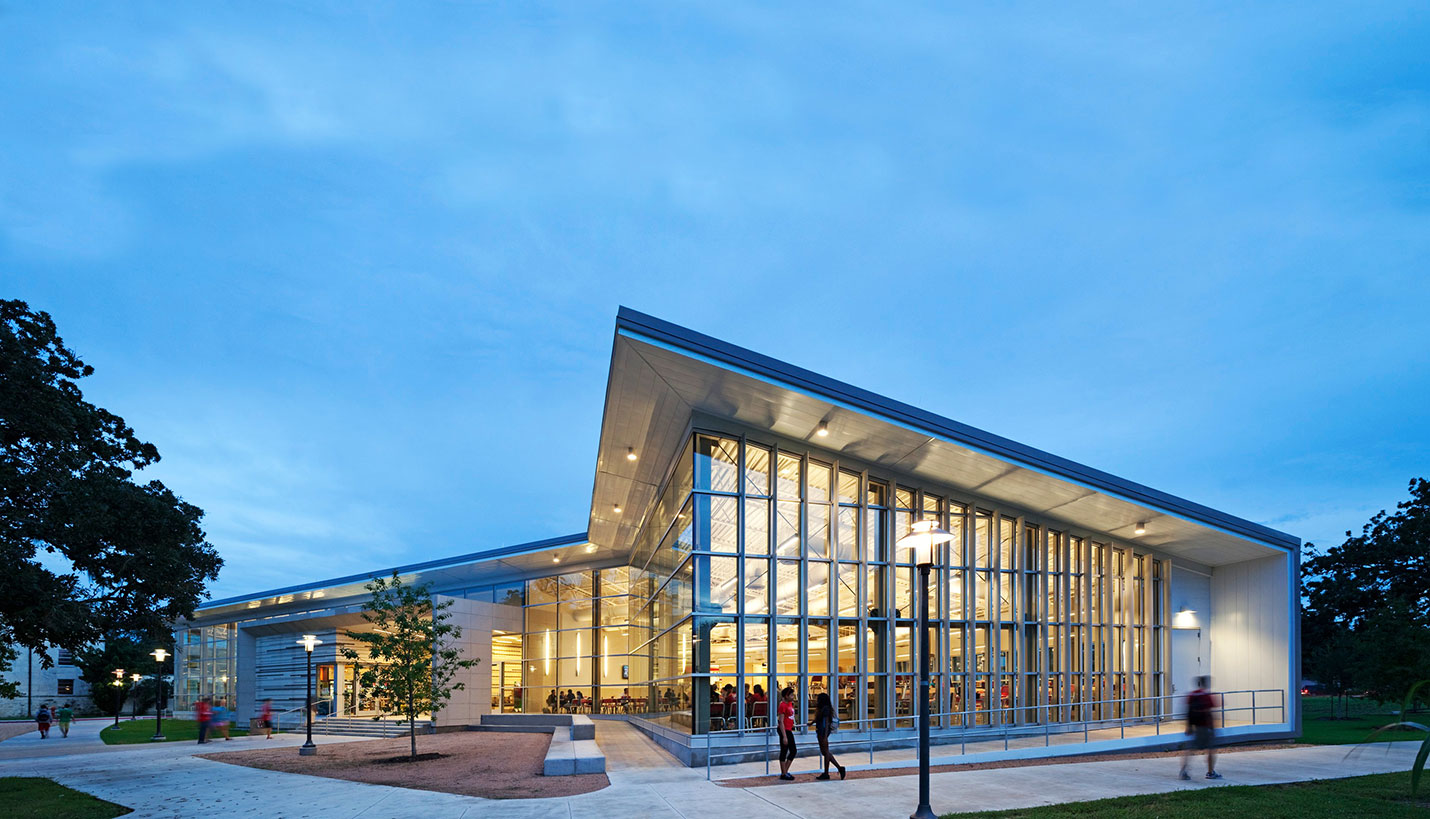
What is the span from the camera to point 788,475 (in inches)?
861

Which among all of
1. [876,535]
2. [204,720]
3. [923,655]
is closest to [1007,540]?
[876,535]

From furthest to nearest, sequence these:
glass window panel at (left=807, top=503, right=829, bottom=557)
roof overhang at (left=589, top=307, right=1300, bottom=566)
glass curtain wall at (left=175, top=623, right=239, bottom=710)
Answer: glass curtain wall at (left=175, top=623, right=239, bottom=710) < glass window panel at (left=807, top=503, right=829, bottom=557) < roof overhang at (left=589, top=307, right=1300, bottom=566)

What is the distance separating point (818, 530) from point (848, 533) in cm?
89

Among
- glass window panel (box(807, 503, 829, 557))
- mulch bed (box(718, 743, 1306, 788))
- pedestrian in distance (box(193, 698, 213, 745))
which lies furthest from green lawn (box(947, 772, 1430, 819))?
pedestrian in distance (box(193, 698, 213, 745))

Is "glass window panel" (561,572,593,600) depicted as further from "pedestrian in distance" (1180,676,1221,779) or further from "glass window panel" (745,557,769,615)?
"pedestrian in distance" (1180,676,1221,779)

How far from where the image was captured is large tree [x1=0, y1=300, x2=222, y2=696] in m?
19.2

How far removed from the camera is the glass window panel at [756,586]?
67.4 ft

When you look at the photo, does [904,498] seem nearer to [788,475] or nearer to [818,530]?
[818,530]

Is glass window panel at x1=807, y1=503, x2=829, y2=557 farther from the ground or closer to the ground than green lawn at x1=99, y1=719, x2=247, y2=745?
farther from the ground

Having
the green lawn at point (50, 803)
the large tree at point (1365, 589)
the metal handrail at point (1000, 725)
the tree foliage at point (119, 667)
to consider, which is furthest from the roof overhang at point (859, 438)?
the tree foliage at point (119, 667)

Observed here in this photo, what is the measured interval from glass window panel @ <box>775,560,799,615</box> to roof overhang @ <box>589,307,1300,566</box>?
9.65 feet

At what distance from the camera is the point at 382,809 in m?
13.8

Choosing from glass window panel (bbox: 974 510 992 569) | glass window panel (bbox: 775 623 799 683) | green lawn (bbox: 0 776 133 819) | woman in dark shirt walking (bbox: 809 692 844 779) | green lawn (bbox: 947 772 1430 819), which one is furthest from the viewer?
glass window panel (bbox: 974 510 992 569)

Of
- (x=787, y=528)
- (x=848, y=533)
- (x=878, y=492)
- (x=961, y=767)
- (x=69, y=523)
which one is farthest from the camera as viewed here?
(x=878, y=492)
